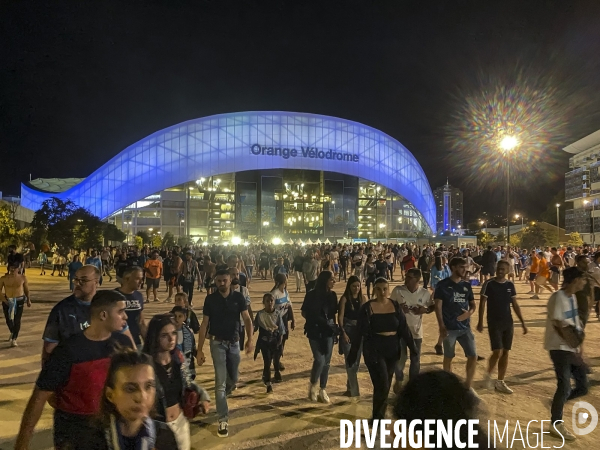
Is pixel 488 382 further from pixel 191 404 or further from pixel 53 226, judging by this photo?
pixel 53 226

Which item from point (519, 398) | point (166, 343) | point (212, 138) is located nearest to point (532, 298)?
point (519, 398)

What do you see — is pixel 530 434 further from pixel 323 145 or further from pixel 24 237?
pixel 323 145

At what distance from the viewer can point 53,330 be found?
11.7 ft

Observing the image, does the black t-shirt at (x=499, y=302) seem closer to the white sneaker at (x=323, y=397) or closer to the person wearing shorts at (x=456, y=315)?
the person wearing shorts at (x=456, y=315)

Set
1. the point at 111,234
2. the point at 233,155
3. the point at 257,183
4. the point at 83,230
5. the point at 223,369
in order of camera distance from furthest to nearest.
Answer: the point at 257,183, the point at 233,155, the point at 111,234, the point at 83,230, the point at 223,369

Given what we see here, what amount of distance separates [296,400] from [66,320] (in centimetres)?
303

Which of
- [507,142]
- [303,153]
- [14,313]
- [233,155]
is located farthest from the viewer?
[303,153]

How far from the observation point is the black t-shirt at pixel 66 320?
11.7 feet

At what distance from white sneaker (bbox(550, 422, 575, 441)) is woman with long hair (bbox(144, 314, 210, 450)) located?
3.52 metres

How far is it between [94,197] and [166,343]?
55388mm

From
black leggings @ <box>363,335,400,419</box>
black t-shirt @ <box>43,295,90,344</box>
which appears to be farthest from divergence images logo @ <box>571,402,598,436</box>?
black t-shirt @ <box>43,295,90,344</box>

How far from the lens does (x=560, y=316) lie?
4.50 metres

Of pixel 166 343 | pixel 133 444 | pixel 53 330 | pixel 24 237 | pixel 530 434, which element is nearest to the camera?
pixel 133 444

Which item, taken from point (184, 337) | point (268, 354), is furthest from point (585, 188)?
point (184, 337)
